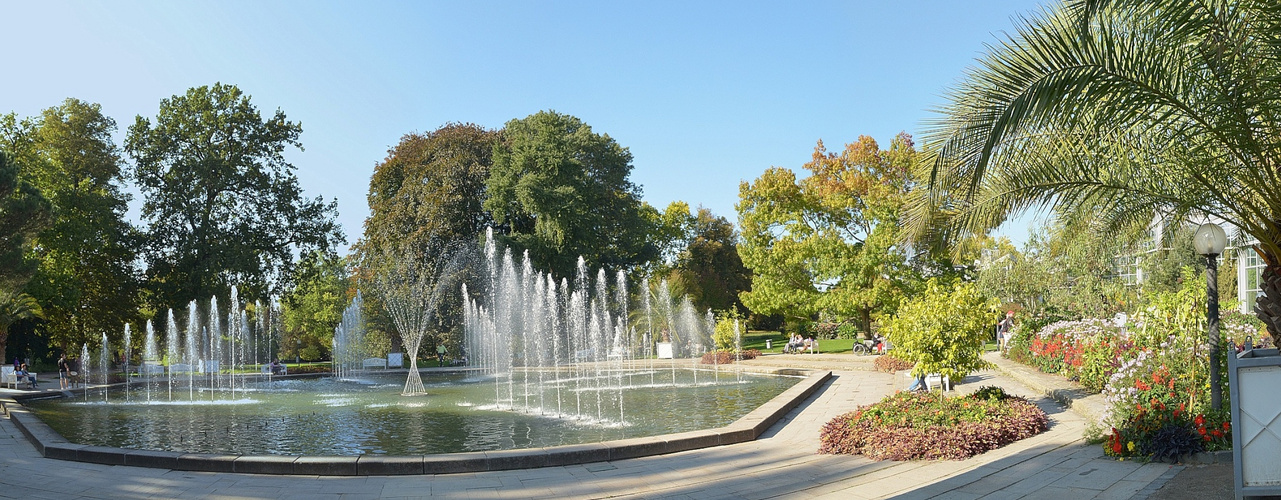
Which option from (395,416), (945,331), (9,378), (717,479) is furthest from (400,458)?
(9,378)

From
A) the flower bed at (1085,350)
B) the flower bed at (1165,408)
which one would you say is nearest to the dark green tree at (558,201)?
the flower bed at (1085,350)

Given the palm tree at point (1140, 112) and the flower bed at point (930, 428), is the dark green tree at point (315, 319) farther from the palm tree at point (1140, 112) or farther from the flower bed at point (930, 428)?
the palm tree at point (1140, 112)

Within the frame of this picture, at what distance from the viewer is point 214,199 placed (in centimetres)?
3388

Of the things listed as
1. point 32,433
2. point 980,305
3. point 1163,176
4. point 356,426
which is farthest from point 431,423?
point 1163,176

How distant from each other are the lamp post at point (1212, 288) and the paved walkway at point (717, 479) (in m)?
1.19

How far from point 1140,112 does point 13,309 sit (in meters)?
31.0

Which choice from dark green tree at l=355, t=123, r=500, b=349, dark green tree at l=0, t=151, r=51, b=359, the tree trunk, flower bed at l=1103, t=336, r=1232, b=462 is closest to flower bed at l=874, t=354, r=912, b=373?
flower bed at l=1103, t=336, r=1232, b=462

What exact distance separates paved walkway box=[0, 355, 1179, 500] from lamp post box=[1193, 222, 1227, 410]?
1192 mm

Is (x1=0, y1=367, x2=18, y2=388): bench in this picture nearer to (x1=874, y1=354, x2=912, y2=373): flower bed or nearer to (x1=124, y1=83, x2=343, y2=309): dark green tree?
(x1=124, y1=83, x2=343, y2=309): dark green tree

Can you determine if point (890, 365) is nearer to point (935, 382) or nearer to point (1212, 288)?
point (935, 382)

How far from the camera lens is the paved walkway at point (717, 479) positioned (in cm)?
677

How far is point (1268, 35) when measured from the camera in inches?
230

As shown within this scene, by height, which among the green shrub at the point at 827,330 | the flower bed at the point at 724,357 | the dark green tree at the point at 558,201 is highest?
the dark green tree at the point at 558,201

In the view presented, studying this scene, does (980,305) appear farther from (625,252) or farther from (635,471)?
(625,252)
